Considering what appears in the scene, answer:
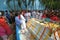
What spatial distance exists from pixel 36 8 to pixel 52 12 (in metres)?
1.20

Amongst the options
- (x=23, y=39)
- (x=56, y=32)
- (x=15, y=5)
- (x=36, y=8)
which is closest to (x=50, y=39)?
(x=56, y=32)

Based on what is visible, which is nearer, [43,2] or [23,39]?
[23,39]

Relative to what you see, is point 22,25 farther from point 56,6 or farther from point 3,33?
point 56,6

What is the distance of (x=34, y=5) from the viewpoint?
8766 millimetres

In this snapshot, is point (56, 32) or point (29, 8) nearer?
point (56, 32)

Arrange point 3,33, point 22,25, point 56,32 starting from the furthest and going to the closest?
point 22,25 → point 3,33 → point 56,32

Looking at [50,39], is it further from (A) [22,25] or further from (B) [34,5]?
(B) [34,5]

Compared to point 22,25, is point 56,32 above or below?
above

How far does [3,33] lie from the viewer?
13.8 ft

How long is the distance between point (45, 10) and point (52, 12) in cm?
53

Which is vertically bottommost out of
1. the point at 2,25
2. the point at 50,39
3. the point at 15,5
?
the point at 15,5

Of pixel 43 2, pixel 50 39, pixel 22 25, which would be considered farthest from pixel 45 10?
pixel 50 39

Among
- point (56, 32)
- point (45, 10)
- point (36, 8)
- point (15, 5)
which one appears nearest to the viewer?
point (56, 32)

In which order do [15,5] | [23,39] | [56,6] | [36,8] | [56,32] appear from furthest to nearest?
[15,5]
[36,8]
[56,6]
[23,39]
[56,32]
